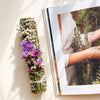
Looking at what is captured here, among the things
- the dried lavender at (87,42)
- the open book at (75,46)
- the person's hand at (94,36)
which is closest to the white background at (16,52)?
the open book at (75,46)

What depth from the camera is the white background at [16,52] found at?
1239mm

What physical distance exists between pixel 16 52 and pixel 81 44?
1.44 ft

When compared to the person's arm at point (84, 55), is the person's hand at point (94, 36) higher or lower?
higher

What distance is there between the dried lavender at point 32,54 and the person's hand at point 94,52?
0.32 metres

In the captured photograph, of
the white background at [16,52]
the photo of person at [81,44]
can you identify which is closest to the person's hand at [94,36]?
the photo of person at [81,44]

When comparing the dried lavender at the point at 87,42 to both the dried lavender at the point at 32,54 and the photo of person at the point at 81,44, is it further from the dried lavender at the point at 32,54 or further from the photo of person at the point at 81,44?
the dried lavender at the point at 32,54

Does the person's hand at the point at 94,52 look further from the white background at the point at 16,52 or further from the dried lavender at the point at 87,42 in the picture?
the white background at the point at 16,52

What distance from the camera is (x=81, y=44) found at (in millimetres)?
1214

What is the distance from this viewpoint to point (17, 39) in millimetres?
1247

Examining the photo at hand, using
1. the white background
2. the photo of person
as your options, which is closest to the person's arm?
the photo of person

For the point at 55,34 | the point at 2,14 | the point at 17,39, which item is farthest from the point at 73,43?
the point at 2,14

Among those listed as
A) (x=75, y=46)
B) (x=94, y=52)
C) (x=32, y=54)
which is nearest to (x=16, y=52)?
(x=32, y=54)

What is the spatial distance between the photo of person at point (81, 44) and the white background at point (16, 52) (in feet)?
0.40

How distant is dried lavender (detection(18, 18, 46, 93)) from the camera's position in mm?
1156
